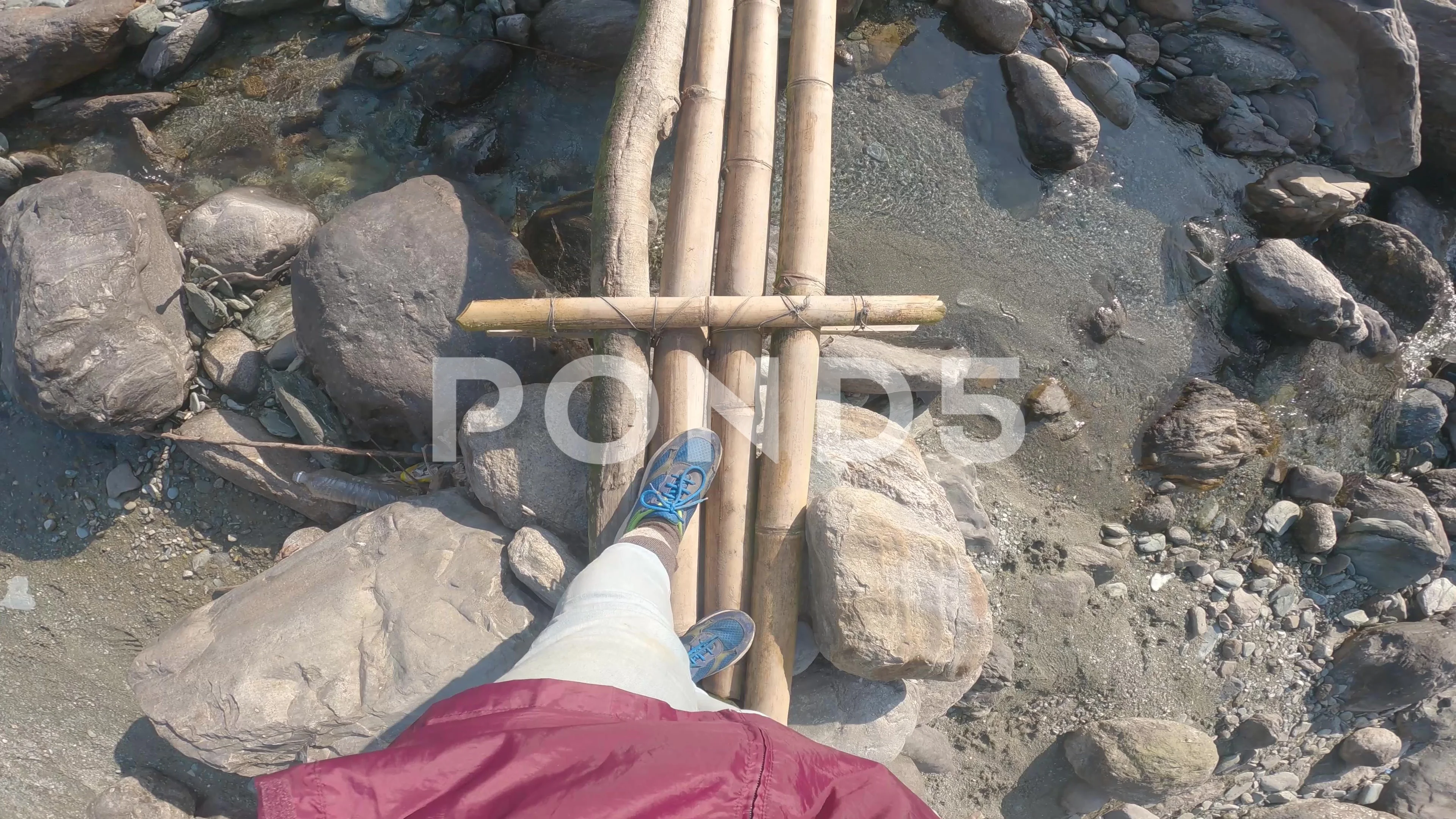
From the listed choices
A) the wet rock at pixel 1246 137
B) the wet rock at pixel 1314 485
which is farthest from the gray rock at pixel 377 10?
the wet rock at pixel 1314 485

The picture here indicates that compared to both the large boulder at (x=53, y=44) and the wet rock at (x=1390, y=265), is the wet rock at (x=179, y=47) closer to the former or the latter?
the large boulder at (x=53, y=44)

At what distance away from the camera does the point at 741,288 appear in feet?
12.5

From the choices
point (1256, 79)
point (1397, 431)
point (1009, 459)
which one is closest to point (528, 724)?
point (1009, 459)

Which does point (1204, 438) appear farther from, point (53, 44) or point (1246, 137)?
point (53, 44)

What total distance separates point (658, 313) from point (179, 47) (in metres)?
4.18

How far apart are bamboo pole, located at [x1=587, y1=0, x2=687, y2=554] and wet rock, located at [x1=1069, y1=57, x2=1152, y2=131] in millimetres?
3220

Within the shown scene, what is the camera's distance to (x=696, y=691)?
3033mm

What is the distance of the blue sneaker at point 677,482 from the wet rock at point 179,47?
4.52m

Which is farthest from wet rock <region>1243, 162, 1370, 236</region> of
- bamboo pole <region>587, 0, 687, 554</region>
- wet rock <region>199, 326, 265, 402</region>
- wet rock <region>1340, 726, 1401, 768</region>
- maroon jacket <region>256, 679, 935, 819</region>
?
wet rock <region>199, 326, 265, 402</region>

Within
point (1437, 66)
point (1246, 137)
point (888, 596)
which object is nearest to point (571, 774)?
point (888, 596)

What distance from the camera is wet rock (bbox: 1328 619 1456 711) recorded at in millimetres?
4520

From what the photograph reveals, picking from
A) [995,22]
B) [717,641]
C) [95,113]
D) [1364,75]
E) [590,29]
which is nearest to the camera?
[717,641]

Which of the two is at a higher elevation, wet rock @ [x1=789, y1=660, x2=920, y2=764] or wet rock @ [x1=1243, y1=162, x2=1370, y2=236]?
wet rock @ [x1=1243, y1=162, x2=1370, y2=236]

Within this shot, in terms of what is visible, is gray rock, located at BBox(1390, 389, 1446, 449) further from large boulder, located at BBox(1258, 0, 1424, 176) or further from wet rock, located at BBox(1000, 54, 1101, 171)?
wet rock, located at BBox(1000, 54, 1101, 171)
